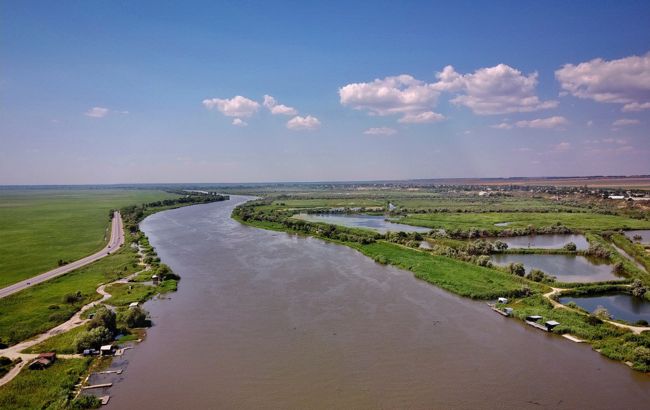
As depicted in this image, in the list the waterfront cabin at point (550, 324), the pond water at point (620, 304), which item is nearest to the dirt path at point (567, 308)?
the pond water at point (620, 304)

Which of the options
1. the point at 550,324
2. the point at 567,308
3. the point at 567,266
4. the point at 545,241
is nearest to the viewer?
the point at 550,324

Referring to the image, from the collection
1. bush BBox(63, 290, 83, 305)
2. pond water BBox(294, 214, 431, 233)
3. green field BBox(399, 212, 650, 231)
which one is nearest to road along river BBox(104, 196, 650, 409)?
bush BBox(63, 290, 83, 305)

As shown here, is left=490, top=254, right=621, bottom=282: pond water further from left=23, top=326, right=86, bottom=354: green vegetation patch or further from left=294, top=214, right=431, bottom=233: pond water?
left=23, top=326, right=86, bottom=354: green vegetation patch

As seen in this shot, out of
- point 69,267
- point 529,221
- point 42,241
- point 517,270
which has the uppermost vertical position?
point 529,221

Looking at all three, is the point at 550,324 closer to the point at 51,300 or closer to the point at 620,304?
the point at 620,304

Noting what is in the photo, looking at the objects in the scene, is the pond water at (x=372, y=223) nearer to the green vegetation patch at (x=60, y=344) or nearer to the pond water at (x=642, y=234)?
the pond water at (x=642, y=234)

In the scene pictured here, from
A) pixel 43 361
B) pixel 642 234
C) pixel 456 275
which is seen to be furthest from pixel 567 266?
pixel 43 361
